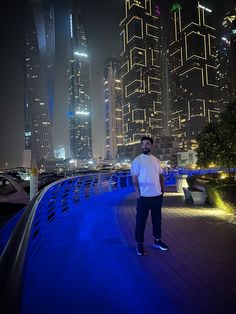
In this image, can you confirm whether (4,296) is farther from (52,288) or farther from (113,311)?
(52,288)

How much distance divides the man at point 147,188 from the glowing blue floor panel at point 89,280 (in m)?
0.52

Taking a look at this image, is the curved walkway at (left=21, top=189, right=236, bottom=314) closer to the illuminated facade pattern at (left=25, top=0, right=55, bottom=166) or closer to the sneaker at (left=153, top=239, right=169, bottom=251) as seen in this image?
the sneaker at (left=153, top=239, right=169, bottom=251)

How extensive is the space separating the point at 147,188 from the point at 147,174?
0.75ft

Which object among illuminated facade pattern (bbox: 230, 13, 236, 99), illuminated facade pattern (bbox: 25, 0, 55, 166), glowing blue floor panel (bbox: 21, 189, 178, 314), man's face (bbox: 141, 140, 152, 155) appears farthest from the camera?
illuminated facade pattern (bbox: 230, 13, 236, 99)

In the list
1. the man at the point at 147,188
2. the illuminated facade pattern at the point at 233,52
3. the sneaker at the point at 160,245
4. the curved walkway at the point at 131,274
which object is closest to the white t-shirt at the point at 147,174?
the man at the point at 147,188

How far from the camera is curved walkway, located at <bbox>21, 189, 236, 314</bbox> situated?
10.1 feet

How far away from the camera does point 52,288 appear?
353cm

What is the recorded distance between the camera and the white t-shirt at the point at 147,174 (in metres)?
5.03

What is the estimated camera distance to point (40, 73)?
523 ft

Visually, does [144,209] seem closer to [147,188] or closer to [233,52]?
[147,188]

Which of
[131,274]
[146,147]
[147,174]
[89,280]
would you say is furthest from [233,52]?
[89,280]

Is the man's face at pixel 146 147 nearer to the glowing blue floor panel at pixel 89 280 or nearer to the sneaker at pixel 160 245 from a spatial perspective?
the sneaker at pixel 160 245

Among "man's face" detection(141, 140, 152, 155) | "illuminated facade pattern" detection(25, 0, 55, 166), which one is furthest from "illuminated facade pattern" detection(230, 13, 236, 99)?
"man's face" detection(141, 140, 152, 155)

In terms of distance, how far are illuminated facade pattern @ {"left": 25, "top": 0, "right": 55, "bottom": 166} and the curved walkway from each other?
145246 mm
